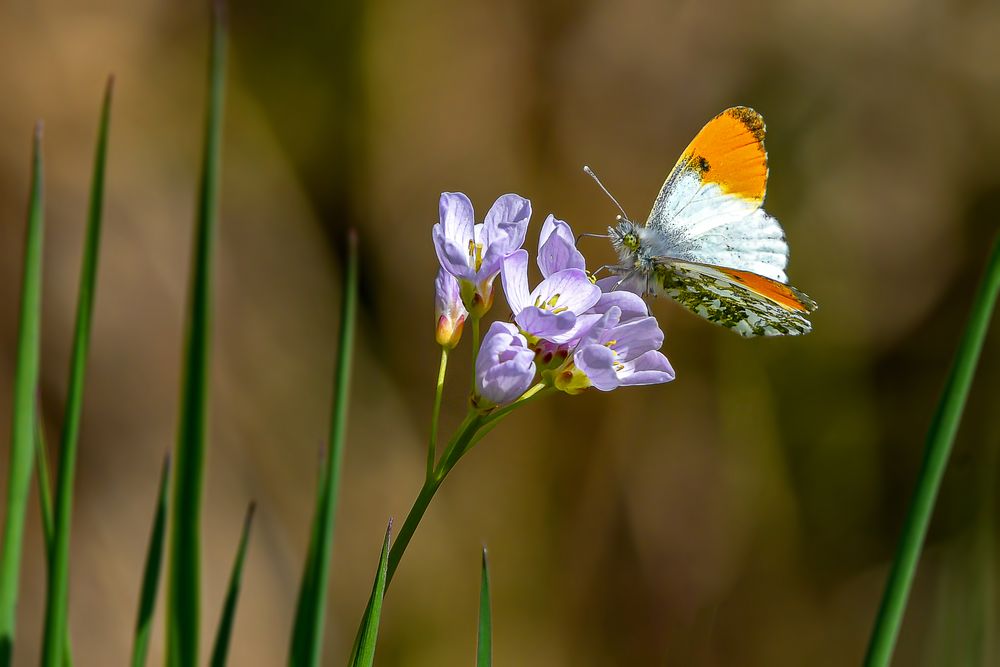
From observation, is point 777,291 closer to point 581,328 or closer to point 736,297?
point 736,297

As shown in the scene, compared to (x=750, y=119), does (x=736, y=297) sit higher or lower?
lower

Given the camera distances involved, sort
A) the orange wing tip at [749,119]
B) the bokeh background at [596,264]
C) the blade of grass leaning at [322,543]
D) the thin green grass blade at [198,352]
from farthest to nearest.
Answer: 1. the bokeh background at [596,264]
2. the orange wing tip at [749,119]
3. the blade of grass leaning at [322,543]
4. the thin green grass blade at [198,352]

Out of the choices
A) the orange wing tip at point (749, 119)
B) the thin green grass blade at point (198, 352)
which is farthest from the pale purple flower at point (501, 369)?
the orange wing tip at point (749, 119)

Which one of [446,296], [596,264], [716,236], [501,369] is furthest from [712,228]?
[596,264]

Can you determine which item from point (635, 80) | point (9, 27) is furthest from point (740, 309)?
point (9, 27)

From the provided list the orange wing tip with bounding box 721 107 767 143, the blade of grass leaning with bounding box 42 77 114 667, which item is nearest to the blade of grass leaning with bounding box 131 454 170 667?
the blade of grass leaning with bounding box 42 77 114 667

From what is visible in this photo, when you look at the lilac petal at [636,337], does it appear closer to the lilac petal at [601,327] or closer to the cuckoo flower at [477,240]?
the lilac petal at [601,327]

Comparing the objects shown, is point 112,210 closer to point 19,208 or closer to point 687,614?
point 19,208
